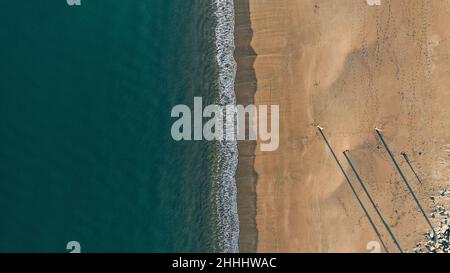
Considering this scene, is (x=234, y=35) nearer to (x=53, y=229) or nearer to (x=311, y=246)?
(x=311, y=246)

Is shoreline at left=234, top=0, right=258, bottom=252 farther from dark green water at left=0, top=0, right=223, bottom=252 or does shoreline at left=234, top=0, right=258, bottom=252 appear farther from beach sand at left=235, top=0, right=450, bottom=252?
dark green water at left=0, top=0, right=223, bottom=252

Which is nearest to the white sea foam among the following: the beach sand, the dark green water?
the dark green water

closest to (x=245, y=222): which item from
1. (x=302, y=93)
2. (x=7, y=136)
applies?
(x=302, y=93)

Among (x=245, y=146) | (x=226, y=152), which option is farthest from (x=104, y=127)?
(x=245, y=146)

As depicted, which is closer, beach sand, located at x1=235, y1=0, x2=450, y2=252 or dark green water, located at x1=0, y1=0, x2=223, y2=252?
beach sand, located at x1=235, y1=0, x2=450, y2=252

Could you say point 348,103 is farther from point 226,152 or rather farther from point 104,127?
point 104,127

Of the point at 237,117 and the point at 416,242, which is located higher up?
the point at 237,117
